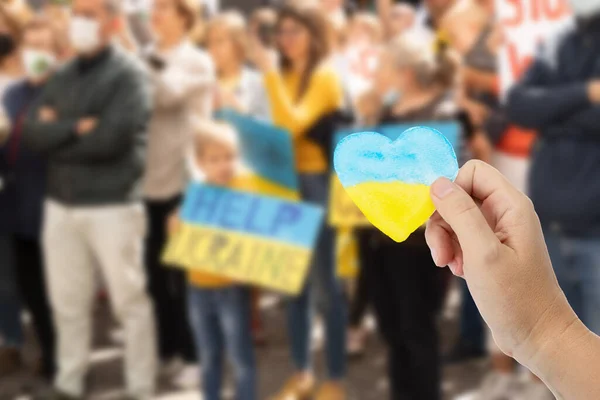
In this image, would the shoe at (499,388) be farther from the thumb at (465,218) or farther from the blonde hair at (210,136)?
the thumb at (465,218)

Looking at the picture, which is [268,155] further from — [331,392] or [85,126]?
[331,392]

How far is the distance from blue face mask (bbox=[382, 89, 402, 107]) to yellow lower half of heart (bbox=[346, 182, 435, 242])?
1535 mm

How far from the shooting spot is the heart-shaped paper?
0.82 metres

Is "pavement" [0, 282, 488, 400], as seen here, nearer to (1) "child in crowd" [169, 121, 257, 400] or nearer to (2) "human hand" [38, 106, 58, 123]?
(1) "child in crowd" [169, 121, 257, 400]

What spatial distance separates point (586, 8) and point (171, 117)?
1.65m

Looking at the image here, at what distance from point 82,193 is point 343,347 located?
1.13 meters

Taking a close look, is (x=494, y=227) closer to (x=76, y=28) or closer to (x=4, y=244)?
(x=76, y=28)

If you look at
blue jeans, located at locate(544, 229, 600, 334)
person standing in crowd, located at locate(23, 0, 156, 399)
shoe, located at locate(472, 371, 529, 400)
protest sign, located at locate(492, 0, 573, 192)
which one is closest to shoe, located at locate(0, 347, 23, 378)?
person standing in crowd, located at locate(23, 0, 156, 399)

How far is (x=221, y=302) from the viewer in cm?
248

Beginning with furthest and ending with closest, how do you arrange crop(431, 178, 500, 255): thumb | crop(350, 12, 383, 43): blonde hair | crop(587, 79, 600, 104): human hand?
crop(350, 12, 383, 43): blonde hair, crop(587, 79, 600, 104): human hand, crop(431, 178, 500, 255): thumb

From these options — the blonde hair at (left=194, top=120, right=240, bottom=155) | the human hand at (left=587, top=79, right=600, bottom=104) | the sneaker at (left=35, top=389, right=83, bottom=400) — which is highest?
the human hand at (left=587, top=79, right=600, bottom=104)

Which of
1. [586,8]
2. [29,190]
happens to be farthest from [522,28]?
[29,190]

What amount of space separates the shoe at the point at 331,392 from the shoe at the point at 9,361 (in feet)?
4.73

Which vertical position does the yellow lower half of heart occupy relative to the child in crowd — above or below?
above
